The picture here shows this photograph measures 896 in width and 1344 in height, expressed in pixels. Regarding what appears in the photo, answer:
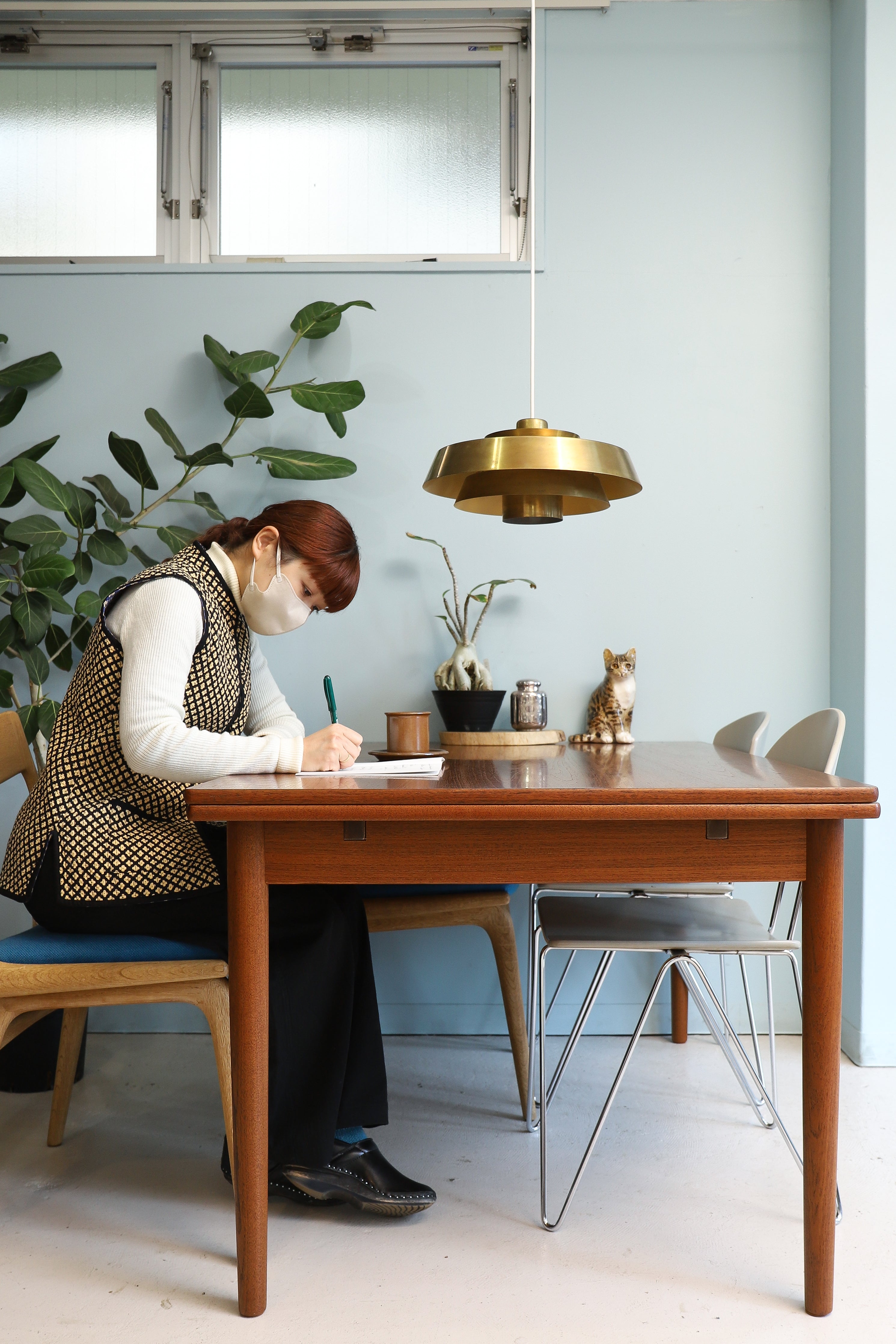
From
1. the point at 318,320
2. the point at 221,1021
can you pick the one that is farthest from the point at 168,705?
the point at 318,320

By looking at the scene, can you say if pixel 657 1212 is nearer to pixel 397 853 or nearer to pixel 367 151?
pixel 397 853

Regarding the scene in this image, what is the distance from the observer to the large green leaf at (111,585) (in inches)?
98.4

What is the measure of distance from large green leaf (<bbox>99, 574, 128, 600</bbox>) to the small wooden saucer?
90 centimetres

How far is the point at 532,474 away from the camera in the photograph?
184 centimetres

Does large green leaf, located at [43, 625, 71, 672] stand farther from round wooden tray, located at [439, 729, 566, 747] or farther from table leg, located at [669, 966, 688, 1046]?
table leg, located at [669, 966, 688, 1046]

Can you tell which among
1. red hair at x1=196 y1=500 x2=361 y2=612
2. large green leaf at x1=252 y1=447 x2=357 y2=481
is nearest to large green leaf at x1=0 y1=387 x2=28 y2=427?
large green leaf at x1=252 y1=447 x2=357 y2=481

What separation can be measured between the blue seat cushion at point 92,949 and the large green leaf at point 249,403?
143cm

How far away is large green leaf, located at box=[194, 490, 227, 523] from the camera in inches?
98.3

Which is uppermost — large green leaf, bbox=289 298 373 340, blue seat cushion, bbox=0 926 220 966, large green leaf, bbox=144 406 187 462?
large green leaf, bbox=289 298 373 340

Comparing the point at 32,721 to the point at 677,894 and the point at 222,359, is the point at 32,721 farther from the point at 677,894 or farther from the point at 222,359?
the point at 677,894

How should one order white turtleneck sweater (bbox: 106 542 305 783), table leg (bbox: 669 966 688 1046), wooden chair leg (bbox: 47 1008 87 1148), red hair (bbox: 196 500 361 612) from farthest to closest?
1. table leg (bbox: 669 966 688 1046)
2. wooden chair leg (bbox: 47 1008 87 1148)
3. red hair (bbox: 196 500 361 612)
4. white turtleneck sweater (bbox: 106 542 305 783)

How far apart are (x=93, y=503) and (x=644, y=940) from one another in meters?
1.71

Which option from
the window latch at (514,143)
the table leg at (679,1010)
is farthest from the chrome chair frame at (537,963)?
the window latch at (514,143)

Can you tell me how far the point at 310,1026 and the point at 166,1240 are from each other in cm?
44
